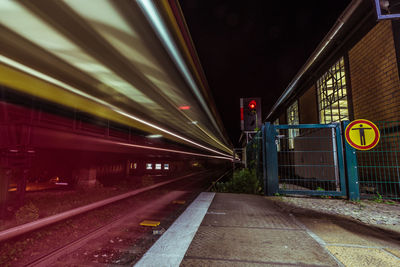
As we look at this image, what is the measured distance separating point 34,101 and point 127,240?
3.13 meters

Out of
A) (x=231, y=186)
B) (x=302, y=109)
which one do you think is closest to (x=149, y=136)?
(x=231, y=186)

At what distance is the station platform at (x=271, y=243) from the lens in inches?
62.6

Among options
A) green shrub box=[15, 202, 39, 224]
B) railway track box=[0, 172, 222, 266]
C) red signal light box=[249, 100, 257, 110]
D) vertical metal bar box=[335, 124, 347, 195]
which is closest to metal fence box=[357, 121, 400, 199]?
vertical metal bar box=[335, 124, 347, 195]

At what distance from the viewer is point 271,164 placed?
15.6 feet

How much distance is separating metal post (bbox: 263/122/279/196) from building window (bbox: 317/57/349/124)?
424 centimetres

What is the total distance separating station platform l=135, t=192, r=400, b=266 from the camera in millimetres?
1590

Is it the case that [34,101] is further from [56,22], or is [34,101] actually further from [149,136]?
[149,136]

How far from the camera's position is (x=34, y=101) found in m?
3.53

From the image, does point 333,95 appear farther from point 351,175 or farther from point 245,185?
point 245,185

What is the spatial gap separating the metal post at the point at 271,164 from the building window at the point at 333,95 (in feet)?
13.9

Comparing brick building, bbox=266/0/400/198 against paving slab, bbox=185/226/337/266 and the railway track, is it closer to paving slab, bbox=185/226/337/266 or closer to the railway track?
paving slab, bbox=185/226/337/266

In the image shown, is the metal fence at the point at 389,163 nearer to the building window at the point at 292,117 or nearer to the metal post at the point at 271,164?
the metal post at the point at 271,164

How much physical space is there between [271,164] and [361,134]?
189cm

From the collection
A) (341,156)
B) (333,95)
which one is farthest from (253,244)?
(333,95)
